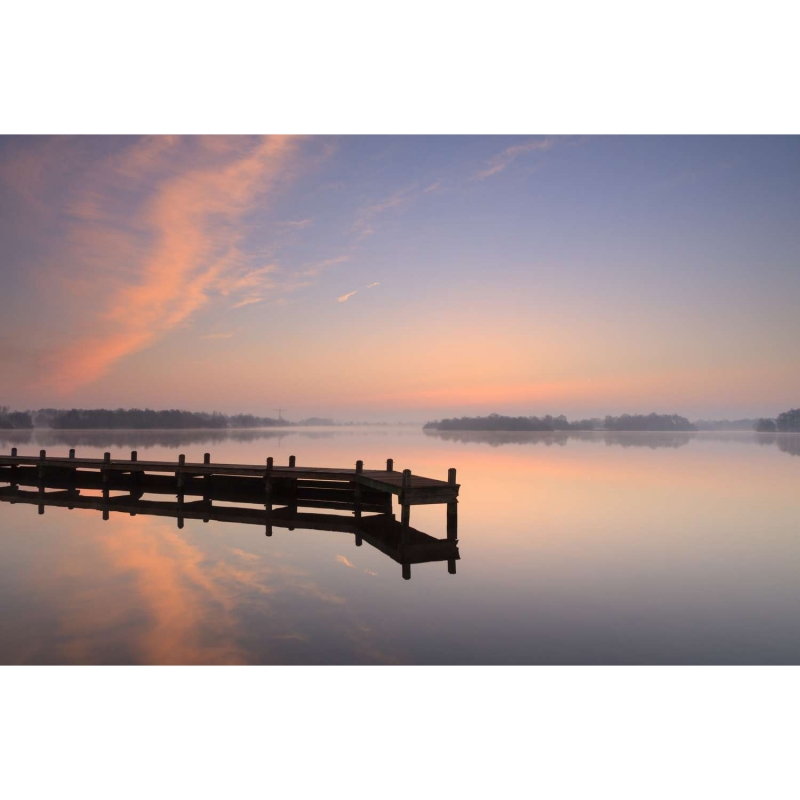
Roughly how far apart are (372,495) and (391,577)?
6.98 m

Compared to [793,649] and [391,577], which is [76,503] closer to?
[391,577]

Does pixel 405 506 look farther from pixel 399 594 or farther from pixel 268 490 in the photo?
pixel 268 490

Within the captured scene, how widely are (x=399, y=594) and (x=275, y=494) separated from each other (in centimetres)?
1162

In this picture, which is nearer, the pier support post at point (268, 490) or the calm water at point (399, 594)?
the calm water at point (399, 594)

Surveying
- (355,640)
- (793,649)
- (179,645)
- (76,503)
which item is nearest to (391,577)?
(355,640)

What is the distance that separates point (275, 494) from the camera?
23.8 meters

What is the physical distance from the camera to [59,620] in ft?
39.9

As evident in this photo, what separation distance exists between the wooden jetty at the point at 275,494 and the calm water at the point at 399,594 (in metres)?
0.65

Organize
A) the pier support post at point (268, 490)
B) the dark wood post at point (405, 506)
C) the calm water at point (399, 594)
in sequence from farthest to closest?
the pier support post at point (268, 490) → the dark wood post at point (405, 506) → the calm water at point (399, 594)

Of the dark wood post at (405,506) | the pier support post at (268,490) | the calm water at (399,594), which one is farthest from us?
the pier support post at (268,490)

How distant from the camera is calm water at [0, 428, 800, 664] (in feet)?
35.0

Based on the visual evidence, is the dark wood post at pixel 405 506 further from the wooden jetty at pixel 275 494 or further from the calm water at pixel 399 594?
the calm water at pixel 399 594

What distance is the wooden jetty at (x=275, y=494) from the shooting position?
642 inches

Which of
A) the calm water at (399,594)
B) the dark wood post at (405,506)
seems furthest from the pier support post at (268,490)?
the dark wood post at (405,506)
